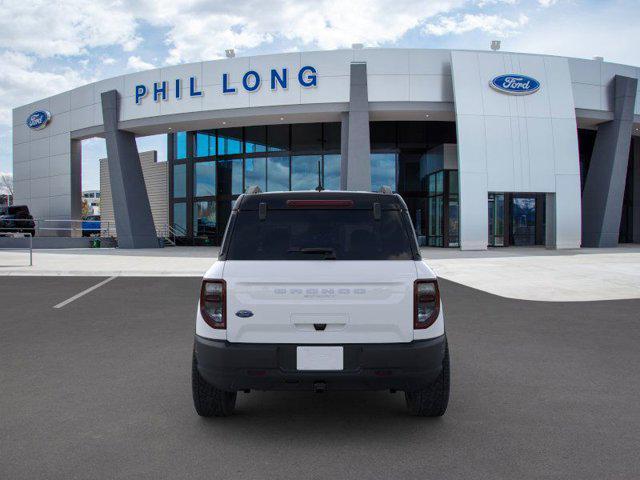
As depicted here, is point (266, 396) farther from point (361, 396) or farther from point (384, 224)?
point (384, 224)

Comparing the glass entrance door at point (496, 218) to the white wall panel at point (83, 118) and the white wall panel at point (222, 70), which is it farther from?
the white wall panel at point (83, 118)

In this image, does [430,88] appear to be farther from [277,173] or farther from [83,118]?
[83,118]

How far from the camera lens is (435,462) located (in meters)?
3.38

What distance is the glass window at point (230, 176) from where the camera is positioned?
32.2m

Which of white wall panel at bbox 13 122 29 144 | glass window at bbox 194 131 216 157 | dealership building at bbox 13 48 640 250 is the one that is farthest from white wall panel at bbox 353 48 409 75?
white wall panel at bbox 13 122 29 144

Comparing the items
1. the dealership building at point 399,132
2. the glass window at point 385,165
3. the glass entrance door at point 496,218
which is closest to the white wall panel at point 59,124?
the dealership building at point 399,132

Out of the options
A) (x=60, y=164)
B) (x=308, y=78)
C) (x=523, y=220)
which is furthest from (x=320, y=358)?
(x=60, y=164)

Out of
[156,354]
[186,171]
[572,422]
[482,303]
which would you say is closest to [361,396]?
[572,422]

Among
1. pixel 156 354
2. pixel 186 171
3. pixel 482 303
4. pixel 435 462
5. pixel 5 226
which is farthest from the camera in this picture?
pixel 186 171

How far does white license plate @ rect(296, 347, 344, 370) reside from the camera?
3.61 m

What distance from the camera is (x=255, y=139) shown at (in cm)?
3178

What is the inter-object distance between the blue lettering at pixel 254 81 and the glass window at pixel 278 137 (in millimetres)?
6469

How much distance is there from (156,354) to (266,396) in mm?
2049

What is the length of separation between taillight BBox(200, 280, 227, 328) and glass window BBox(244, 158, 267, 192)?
27945 mm
